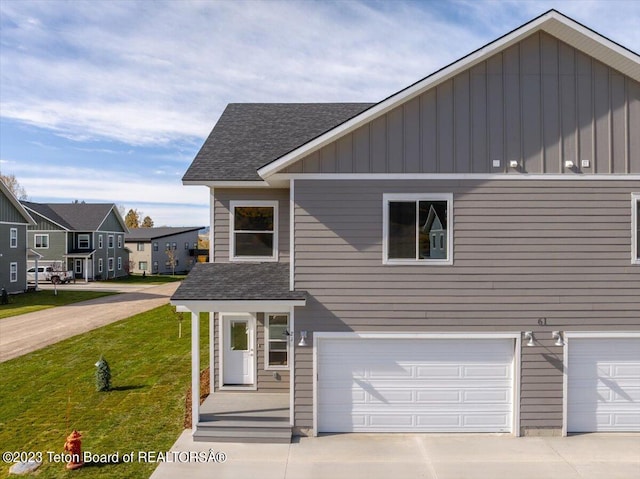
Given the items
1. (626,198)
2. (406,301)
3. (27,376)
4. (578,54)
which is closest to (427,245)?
(406,301)

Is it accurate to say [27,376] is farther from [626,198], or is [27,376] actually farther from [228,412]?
[626,198]

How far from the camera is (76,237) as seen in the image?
41.7 metres

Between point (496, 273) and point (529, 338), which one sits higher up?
point (496, 273)

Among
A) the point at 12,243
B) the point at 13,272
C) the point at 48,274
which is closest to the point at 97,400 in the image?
the point at 13,272

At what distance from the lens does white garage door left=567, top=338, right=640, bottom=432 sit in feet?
29.4

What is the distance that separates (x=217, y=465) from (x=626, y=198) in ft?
31.3

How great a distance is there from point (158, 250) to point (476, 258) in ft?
161

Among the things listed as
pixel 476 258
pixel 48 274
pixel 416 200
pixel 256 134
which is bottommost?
pixel 48 274

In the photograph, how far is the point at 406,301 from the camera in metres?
8.94

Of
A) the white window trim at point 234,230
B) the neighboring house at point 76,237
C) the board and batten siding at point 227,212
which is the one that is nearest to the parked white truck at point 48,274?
the neighboring house at point 76,237

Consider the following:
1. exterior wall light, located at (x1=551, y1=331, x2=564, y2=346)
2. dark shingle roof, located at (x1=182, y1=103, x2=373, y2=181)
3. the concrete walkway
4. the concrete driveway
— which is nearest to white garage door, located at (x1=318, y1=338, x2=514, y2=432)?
the concrete driveway

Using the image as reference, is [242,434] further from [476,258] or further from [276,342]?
[476,258]

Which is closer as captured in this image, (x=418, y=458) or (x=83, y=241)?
(x=418, y=458)

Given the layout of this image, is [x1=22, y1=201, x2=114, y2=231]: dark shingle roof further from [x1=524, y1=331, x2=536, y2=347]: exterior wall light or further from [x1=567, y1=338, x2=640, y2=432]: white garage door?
[x1=567, y1=338, x2=640, y2=432]: white garage door
